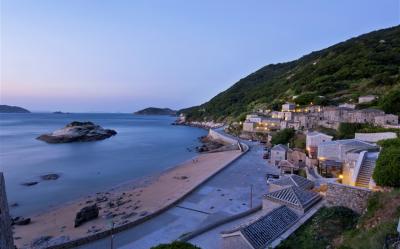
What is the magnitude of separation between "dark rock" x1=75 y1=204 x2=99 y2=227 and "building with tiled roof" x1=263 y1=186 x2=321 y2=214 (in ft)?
36.6

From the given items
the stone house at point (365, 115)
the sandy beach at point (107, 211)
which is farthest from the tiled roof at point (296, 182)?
the stone house at point (365, 115)

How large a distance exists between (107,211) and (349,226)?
15.2 metres

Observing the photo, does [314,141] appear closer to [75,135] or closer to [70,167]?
[70,167]

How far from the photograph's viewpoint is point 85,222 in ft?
55.2

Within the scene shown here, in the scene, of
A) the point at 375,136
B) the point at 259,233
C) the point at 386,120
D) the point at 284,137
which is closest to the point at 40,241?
the point at 259,233

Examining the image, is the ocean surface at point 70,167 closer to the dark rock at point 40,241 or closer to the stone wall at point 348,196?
the dark rock at point 40,241

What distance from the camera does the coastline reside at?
47.7 ft

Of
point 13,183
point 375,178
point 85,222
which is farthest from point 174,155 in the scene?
point 375,178

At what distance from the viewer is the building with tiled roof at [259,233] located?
9094 millimetres

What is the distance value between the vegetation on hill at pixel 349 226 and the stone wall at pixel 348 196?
0.32 m

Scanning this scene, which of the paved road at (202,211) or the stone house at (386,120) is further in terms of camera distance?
the stone house at (386,120)

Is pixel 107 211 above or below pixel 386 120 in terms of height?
below

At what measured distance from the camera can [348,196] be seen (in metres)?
10.6

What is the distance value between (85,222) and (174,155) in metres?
27.9
